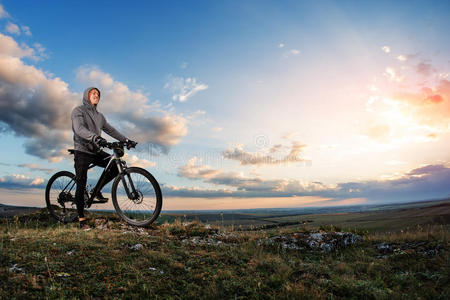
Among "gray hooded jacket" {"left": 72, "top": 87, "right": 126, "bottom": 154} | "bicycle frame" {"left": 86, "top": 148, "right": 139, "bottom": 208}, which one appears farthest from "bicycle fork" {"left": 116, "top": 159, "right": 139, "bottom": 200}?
"gray hooded jacket" {"left": 72, "top": 87, "right": 126, "bottom": 154}

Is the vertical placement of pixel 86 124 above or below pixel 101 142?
above

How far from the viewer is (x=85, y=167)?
8.70 meters

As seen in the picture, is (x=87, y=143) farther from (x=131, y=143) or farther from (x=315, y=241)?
(x=315, y=241)

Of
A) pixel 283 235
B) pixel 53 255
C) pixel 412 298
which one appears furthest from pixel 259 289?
pixel 283 235

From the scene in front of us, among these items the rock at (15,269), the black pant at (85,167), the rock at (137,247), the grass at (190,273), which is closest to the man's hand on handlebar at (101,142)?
the black pant at (85,167)

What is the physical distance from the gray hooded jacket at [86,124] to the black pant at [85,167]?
193 millimetres

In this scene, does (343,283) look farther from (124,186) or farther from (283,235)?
(124,186)

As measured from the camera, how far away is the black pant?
28.2 feet

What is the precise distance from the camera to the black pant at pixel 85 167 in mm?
8609

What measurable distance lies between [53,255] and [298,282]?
16.1ft

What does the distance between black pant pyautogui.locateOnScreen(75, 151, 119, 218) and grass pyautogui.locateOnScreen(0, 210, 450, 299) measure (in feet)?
5.04

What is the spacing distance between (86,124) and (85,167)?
141 cm

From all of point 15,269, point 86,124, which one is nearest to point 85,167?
point 86,124

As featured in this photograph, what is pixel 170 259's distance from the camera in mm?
5473
